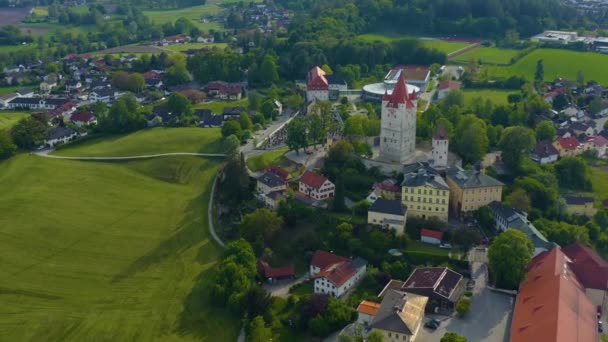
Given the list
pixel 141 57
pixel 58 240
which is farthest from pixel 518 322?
pixel 141 57

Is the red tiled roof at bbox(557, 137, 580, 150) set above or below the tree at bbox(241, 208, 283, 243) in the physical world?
below

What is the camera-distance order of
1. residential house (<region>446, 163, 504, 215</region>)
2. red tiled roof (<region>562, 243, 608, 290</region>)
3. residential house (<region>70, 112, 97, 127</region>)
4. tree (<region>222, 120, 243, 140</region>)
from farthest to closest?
1. residential house (<region>70, 112, 97, 127</region>)
2. tree (<region>222, 120, 243, 140</region>)
3. residential house (<region>446, 163, 504, 215</region>)
4. red tiled roof (<region>562, 243, 608, 290</region>)

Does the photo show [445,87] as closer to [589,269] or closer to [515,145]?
[515,145]

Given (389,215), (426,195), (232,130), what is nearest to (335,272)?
(389,215)

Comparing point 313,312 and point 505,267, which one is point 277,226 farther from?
point 505,267

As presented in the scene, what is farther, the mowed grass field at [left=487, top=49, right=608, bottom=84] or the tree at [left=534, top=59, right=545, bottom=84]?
the mowed grass field at [left=487, top=49, right=608, bottom=84]

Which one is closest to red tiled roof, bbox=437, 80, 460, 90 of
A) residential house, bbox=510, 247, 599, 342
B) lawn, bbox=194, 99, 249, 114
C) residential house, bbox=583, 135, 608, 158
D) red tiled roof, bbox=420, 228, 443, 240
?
residential house, bbox=583, 135, 608, 158

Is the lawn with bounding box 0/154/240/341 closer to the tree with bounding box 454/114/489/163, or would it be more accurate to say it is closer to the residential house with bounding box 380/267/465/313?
the residential house with bounding box 380/267/465/313
